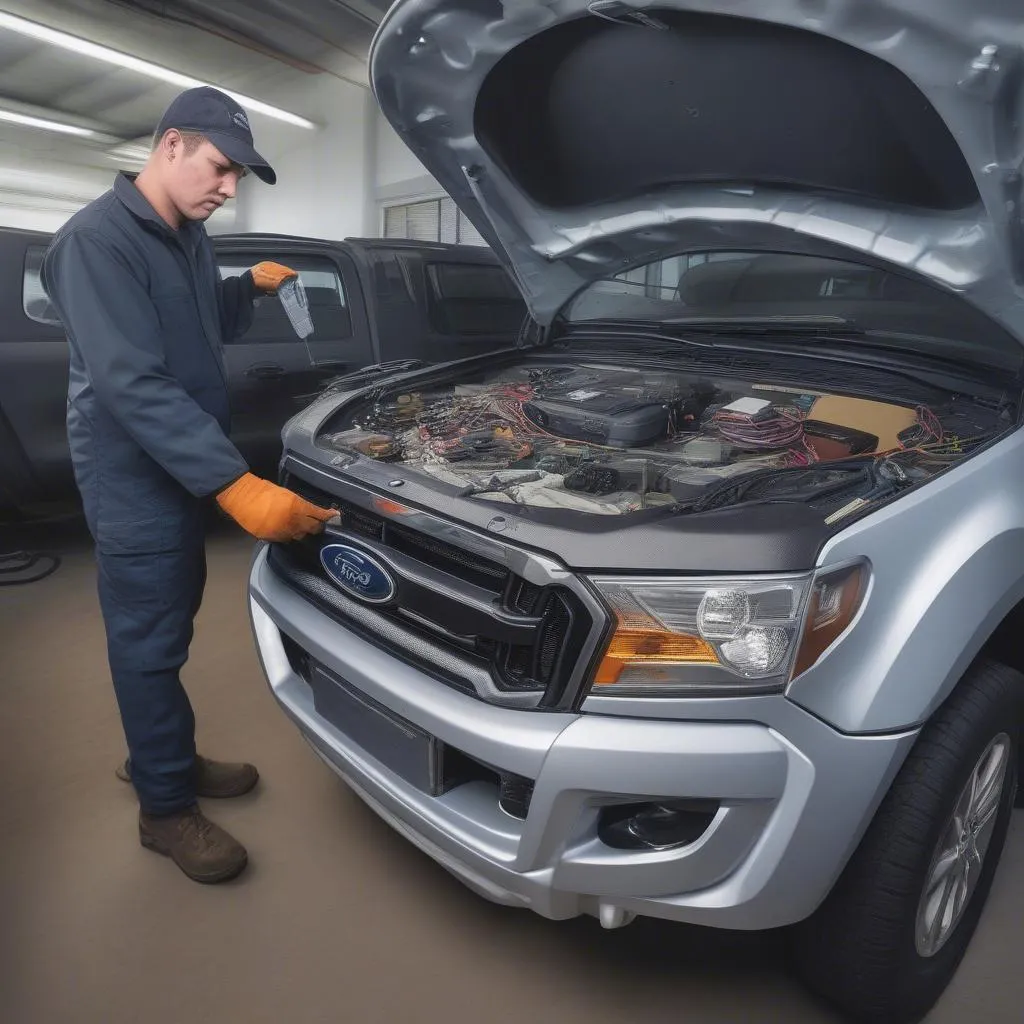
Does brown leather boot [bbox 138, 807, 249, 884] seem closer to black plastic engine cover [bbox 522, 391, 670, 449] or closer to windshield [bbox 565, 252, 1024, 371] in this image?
black plastic engine cover [bbox 522, 391, 670, 449]

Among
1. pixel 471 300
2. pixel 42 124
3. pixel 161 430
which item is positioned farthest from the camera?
pixel 42 124

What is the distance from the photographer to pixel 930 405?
1623 mm

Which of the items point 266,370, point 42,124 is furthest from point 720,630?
point 42,124

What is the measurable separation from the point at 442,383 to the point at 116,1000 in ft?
5.31

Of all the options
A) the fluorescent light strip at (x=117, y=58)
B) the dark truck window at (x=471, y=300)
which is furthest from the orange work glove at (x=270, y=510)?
the fluorescent light strip at (x=117, y=58)

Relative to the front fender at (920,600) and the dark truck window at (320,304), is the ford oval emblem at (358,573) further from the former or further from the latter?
the dark truck window at (320,304)

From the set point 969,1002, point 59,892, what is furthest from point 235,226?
point 969,1002

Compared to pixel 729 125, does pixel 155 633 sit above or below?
below

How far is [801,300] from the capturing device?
1952 mm

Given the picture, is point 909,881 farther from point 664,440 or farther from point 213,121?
point 213,121

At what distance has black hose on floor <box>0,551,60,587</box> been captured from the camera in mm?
3229

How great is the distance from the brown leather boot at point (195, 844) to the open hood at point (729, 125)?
5.45 feet

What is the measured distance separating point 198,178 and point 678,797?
1.47 metres

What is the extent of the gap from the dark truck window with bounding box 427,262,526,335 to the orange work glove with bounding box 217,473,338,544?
2768 millimetres
